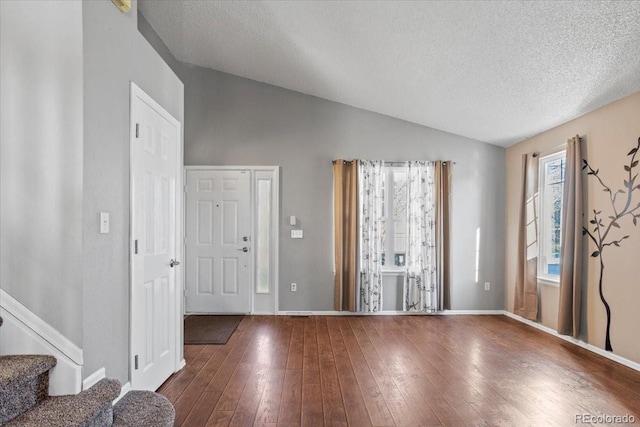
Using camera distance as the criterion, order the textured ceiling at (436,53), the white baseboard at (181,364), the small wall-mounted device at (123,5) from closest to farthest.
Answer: the small wall-mounted device at (123,5) < the textured ceiling at (436,53) < the white baseboard at (181,364)

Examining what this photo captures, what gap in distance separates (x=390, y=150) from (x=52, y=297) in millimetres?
4196

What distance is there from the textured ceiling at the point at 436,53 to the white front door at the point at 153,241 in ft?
5.05

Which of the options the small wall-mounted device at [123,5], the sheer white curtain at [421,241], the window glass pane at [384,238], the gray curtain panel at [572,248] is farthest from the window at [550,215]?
the small wall-mounted device at [123,5]

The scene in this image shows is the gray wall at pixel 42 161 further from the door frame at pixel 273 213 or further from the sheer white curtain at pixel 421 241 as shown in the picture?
the sheer white curtain at pixel 421 241

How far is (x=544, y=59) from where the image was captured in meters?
2.79

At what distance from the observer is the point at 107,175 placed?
1.97m

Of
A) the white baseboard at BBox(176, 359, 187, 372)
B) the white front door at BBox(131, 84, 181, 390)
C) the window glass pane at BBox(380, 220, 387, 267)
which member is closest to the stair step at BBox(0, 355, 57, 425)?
the white front door at BBox(131, 84, 181, 390)

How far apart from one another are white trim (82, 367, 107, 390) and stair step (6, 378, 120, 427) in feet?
0.17

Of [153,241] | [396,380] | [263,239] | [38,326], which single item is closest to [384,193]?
[263,239]

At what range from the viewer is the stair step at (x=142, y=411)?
1.83 m

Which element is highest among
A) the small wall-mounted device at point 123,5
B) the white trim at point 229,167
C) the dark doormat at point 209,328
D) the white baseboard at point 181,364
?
the small wall-mounted device at point 123,5

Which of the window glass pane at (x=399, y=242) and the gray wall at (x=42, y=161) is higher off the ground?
the gray wall at (x=42, y=161)

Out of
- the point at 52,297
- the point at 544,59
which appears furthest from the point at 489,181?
the point at 52,297

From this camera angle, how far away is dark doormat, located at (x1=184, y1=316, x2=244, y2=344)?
3.74 metres
